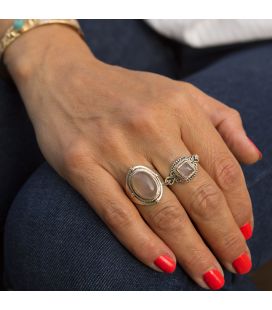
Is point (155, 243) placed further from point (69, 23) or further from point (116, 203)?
point (69, 23)

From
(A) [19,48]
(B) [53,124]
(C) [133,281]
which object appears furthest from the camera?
(A) [19,48]

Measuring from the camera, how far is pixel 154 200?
0.66m

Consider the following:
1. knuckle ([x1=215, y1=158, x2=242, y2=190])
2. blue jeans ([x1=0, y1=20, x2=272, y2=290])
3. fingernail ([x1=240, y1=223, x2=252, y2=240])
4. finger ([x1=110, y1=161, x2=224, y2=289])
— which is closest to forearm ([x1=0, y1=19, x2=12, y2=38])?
blue jeans ([x1=0, y1=20, x2=272, y2=290])

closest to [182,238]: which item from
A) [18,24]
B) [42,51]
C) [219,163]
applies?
[219,163]

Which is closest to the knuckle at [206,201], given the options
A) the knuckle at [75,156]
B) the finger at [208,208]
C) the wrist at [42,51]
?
the finger at [208,208]

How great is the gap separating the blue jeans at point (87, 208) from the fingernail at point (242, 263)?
32 millimetres

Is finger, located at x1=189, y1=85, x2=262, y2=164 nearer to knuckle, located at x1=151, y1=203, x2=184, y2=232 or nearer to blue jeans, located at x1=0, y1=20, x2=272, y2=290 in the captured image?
blue jeans, located at x1=0, y1=20, x2=272, y2=290

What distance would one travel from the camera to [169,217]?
2.17ft

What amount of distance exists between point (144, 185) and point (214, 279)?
0.21 meters

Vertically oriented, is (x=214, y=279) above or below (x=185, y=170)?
below

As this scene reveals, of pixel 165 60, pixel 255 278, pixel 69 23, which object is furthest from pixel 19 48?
pixel 255 278

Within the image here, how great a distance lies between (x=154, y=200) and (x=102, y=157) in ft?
0.42

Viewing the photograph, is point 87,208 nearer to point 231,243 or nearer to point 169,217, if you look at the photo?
point 169,217

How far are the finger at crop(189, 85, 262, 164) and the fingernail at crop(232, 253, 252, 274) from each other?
183mm
